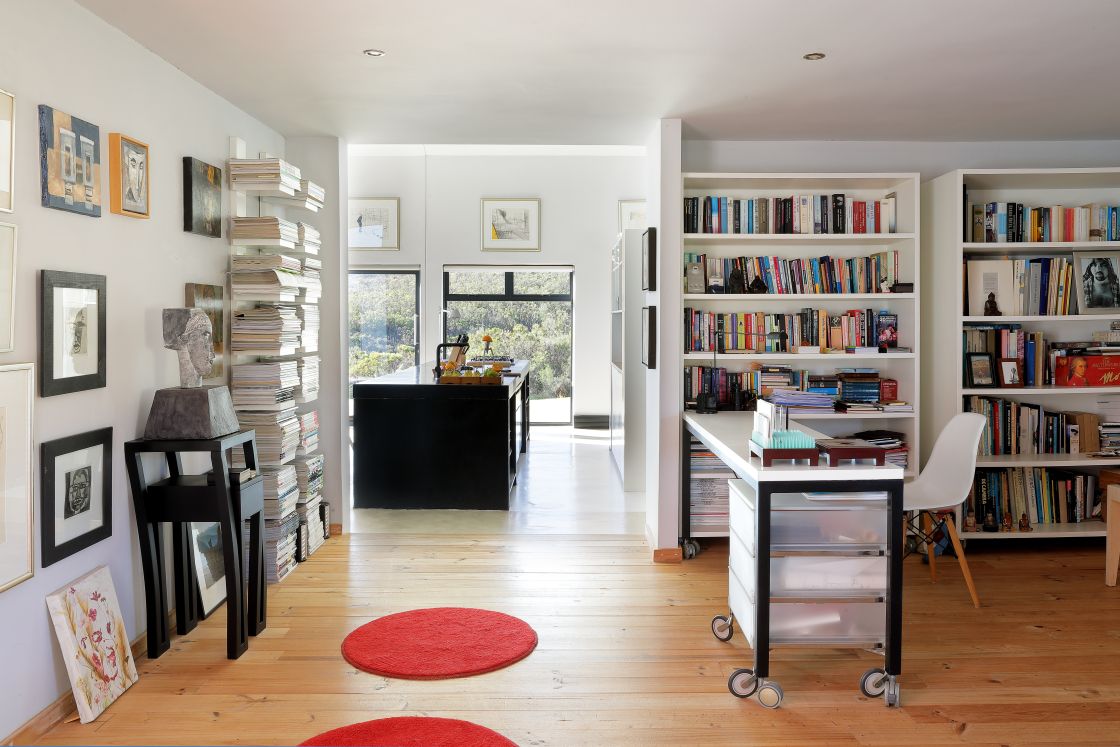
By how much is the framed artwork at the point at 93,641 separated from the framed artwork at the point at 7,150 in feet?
4.32

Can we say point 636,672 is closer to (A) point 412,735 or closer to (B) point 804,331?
(A) point 412,735

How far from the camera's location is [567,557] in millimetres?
4891

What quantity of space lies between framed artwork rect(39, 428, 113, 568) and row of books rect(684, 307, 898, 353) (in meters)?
3.32

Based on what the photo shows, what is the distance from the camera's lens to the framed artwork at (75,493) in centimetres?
286

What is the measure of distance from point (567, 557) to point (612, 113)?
2479 mm

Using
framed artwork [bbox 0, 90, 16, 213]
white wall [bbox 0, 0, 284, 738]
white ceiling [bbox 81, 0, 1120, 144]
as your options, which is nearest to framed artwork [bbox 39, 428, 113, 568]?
white wall [bbox 0, 0, 284, 738]

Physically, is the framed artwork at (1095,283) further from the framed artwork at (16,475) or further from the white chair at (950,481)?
the framed artwork at (16,475)

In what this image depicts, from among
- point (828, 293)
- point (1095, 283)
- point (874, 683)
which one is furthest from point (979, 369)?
point (874, 683)

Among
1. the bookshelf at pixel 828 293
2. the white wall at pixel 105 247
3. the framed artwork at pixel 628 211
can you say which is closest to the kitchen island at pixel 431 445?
the bookshelf at pixel 828 293

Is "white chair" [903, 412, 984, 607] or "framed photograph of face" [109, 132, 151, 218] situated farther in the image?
"white chair" [903, 412, 984, 607]

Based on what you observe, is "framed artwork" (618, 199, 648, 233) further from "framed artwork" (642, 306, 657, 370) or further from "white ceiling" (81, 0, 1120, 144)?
"framed artwork" (642, 306, 657, 370)

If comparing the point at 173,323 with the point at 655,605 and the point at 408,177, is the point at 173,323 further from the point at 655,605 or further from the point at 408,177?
the point at 408,177

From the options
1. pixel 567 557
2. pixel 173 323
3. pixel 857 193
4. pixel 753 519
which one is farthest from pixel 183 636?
pixel 857 193

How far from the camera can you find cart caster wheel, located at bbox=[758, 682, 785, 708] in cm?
301
